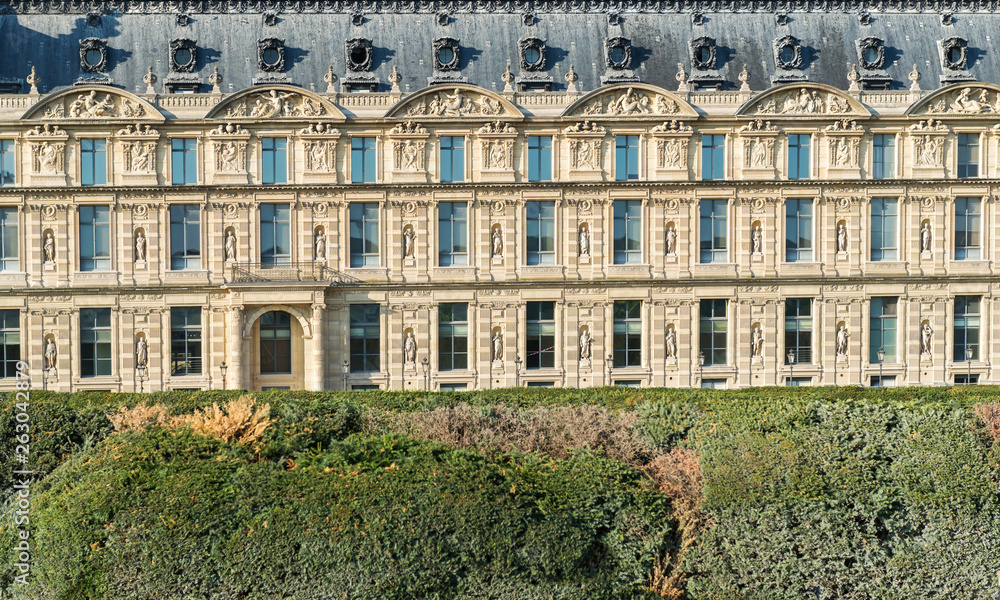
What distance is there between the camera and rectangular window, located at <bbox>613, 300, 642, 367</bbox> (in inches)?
1860

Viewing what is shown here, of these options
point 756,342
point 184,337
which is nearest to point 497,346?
point 756,342

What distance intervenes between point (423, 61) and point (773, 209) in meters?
18.7

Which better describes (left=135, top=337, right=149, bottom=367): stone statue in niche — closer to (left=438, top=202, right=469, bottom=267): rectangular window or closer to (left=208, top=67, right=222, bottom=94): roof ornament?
(left=208, top=67, right=222, bottom=94): roof ornament

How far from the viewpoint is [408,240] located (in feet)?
153

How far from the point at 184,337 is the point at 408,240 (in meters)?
11.6

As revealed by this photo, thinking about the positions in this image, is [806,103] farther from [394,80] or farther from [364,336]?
[364,336]

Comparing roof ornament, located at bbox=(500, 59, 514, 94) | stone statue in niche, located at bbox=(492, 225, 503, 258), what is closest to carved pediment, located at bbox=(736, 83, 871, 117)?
roof ornament, located at bbox=(500, 59, 514, 94)

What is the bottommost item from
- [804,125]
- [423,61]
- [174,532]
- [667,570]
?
[667,570]

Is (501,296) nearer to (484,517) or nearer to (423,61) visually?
(423,61)

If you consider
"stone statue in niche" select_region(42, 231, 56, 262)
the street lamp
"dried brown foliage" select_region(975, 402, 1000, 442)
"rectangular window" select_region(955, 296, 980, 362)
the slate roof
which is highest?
the slate roof

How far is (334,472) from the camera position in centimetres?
2053

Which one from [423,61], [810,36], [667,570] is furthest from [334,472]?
[810,36]

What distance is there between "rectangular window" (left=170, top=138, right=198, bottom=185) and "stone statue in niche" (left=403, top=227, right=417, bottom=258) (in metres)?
10.2

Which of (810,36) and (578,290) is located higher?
(810,36)
